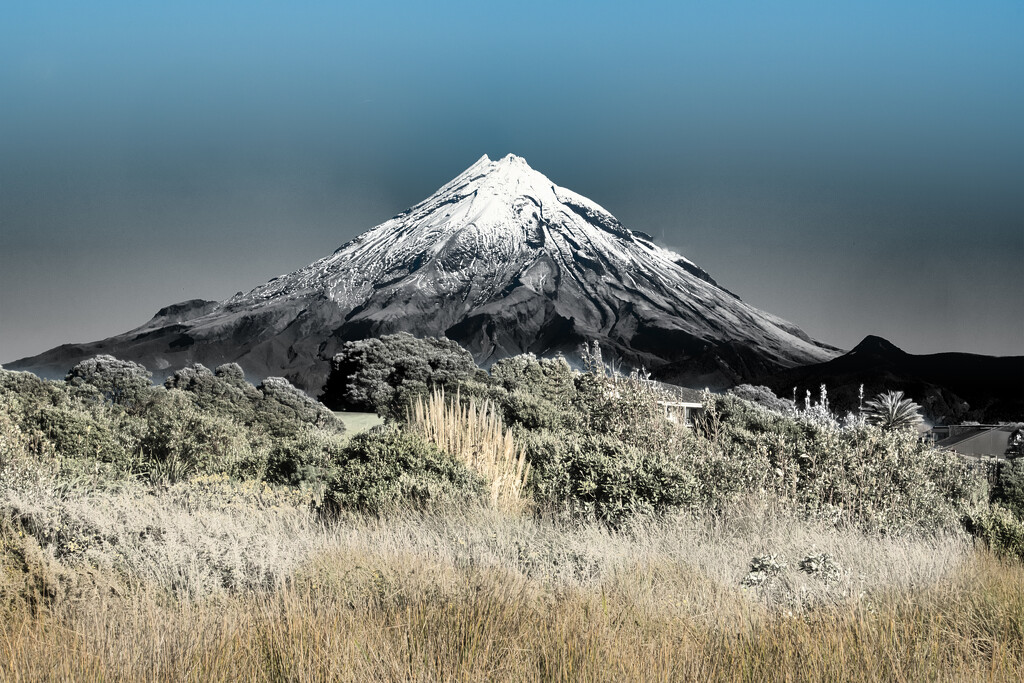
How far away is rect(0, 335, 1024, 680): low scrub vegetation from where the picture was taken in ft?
12.9

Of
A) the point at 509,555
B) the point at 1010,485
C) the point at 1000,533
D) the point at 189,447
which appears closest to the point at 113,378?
the point at 189,447

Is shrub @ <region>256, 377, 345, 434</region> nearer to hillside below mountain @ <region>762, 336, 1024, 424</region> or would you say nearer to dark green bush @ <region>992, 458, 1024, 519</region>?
dark green bush @ <region>992, 458, 1024, 519</region>

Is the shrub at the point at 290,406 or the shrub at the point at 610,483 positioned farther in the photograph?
the shrub at the point at 290,406

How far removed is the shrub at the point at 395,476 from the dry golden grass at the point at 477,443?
0.44 m

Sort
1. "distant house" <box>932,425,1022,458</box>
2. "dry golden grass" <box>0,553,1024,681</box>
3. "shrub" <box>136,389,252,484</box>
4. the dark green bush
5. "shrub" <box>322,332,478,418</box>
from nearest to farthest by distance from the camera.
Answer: "dry golden grass" <box>0,553,1024,681</box> < the dark green bush < "shrub" <box>136,389,252,484</box> < "distant house" <box>932,425,1022,458</box> < "shrub" <box>322,332,478,418</box>

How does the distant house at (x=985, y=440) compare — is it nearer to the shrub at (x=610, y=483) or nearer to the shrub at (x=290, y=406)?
the shrub at (x=290, y=406)

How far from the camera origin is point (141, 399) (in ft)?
105

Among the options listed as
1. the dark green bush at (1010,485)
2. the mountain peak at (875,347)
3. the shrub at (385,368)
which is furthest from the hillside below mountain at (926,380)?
the dark green bush at (1010,485)

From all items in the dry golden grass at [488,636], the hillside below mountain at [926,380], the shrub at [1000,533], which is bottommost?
the dry golden grass at [488,636]

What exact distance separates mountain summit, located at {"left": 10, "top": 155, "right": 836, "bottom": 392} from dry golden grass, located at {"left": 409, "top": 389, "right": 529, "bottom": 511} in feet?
318

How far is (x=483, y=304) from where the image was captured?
127m

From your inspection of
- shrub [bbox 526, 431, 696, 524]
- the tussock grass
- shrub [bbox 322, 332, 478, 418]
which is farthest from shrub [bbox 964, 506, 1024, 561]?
shrub [bbox 322, 332, 478, 418]

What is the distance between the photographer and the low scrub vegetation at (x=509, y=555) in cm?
393

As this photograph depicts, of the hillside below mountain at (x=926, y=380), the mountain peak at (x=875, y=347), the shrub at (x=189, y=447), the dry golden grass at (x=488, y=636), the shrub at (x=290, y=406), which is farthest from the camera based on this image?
the mountain peak at (x=875, y=347)
